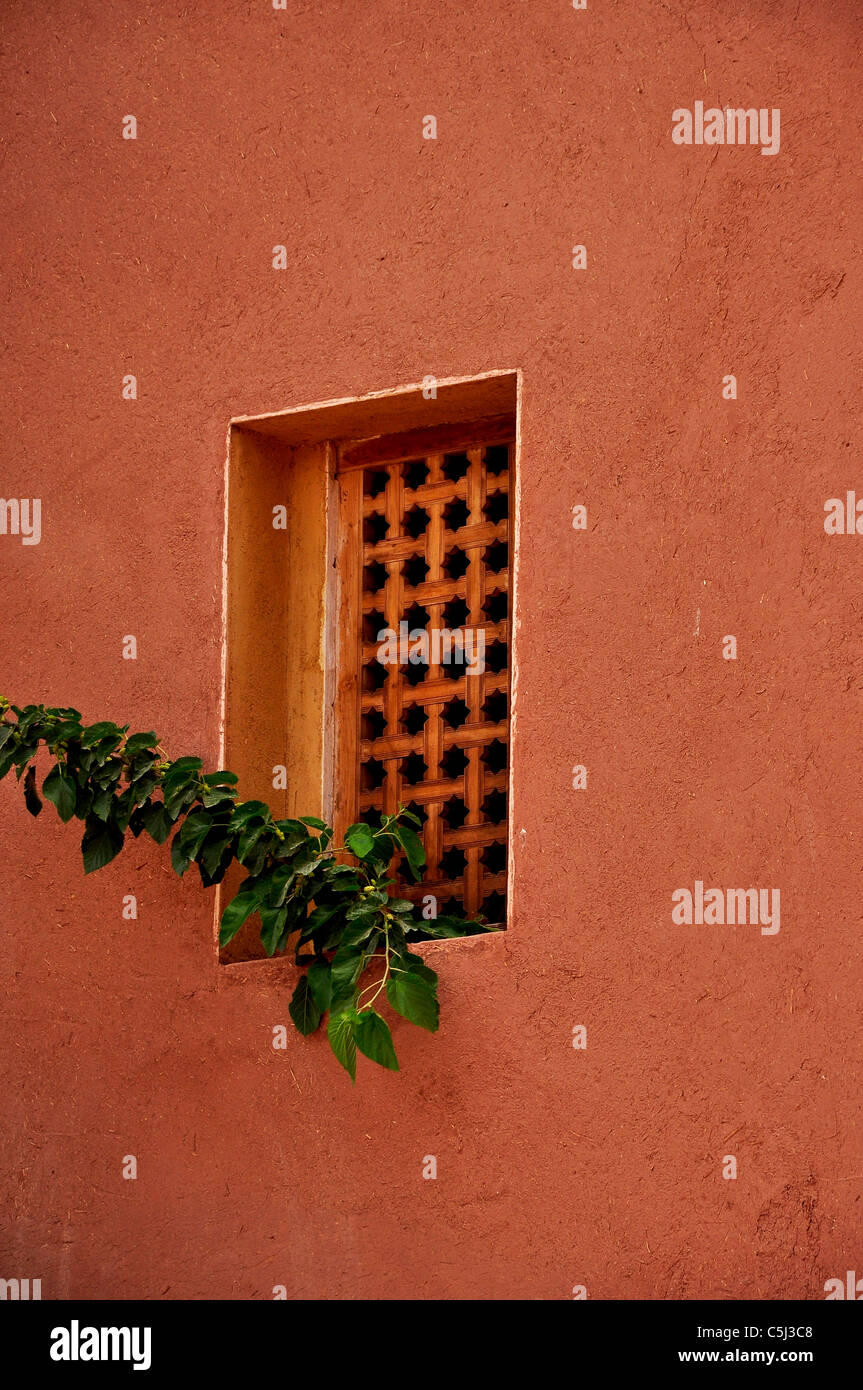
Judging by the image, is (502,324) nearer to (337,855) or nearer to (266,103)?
(266,103)

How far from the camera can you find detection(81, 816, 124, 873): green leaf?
18.6 feet

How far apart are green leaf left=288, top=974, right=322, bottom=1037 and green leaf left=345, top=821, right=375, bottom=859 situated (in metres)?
0.45

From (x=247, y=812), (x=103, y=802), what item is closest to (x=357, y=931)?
(x=247, y=812)

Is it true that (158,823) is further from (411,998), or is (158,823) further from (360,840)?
(411,998)

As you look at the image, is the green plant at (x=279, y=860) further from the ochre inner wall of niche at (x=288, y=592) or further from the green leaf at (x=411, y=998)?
the ochre inner wall of niche at (x=288, y=592)

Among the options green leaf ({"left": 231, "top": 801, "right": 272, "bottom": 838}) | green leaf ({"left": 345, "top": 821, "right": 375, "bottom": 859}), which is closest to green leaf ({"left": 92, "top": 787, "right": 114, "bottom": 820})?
green leaf ({"left": 231, "top": 801, "right": 272, "bottom": 838})

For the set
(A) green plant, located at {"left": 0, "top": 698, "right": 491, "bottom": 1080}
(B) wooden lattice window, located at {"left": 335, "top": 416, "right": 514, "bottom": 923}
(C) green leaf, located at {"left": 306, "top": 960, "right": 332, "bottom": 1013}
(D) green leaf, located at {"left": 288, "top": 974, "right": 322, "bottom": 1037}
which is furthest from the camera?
(B) wooden lattice window, located at {"left": 335, "top": 416, "right": 514, "bottom": 923}

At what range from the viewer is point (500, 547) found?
5.94 metres

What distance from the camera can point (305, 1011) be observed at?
5.51m

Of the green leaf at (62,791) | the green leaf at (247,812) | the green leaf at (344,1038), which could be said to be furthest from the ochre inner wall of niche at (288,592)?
the green leaf at (344,1038)

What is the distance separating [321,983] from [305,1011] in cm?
14

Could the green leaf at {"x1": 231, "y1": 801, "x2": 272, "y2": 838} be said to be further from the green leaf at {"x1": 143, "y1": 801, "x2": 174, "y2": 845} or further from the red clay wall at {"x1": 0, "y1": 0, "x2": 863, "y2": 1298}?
the red clay wall at {"x1": 0, "y1": 0, "x2": 863, "y2": 1298}

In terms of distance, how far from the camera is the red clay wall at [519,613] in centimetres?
513

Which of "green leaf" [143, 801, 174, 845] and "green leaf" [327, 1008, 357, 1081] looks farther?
"green leaf" [143, 801, 174, 845]
